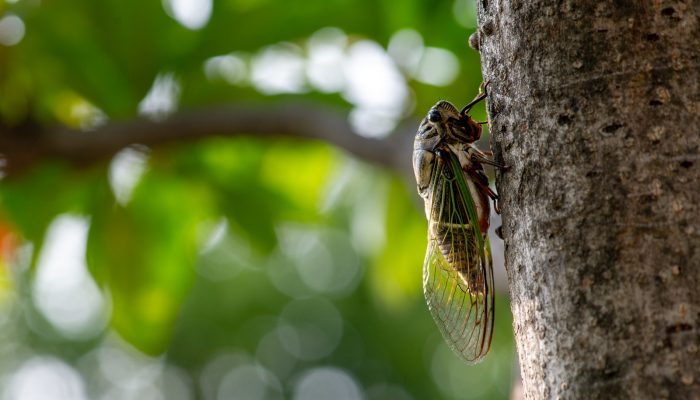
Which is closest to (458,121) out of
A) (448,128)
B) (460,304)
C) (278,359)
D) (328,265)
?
(448,128)

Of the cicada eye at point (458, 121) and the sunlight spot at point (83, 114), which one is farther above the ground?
the sunlight spot at point (83, 114)

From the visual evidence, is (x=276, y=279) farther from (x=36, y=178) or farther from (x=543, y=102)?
(x=543, y=102)

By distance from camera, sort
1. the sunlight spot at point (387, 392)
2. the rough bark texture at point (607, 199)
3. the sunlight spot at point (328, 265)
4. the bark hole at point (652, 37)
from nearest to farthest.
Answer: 1. the rough bark texture at point (607, 199)
2. the bark hole at point (652, 37)
3. the sunlight spot at point (387, 392)
4. the sunlight spot at point (328, 265)

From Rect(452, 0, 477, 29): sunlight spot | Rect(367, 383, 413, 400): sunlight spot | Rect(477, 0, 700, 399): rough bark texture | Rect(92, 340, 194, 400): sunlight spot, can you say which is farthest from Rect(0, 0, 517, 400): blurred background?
Rect(92, 340, 194, 400): sunlight spot

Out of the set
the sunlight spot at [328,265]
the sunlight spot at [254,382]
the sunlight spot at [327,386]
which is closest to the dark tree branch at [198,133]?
the sunlight spot at [328,265]

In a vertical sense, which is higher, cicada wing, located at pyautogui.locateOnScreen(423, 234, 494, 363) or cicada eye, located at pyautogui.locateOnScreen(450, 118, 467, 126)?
cicada eye, located at pyautogui.locateOnScreen(450, 118, 467, 126)

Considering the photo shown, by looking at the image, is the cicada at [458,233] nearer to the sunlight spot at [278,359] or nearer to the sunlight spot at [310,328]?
the sunlight spot at [310,328]

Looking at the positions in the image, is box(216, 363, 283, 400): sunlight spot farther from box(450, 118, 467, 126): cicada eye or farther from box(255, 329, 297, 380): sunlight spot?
box(450, 118, 467, 126): cicada eye
